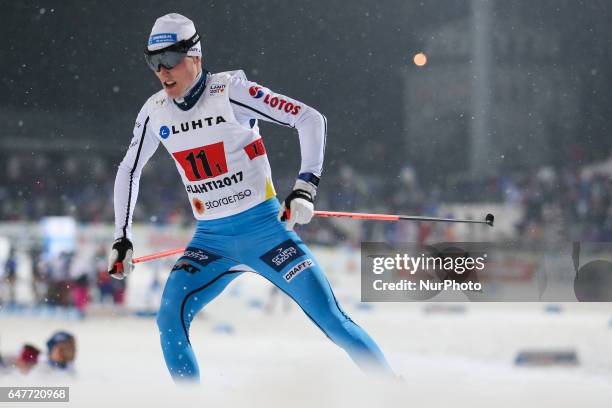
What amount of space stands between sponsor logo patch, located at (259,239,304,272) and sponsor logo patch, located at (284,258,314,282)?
0.03 meters

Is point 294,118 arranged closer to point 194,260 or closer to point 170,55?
point 170,55

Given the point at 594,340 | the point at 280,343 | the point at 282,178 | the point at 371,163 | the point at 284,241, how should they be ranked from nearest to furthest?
the point at 284,241
the point at 594,340
the point at 280,343
the point at 282,178
the point at 371,163

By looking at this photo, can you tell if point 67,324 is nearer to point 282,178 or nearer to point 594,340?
point 282,178

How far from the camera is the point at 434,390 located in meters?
3.04

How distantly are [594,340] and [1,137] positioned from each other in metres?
9.06

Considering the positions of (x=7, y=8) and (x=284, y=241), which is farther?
(x=7, y=8)

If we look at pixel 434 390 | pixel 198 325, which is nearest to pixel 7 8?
pixel 198 325

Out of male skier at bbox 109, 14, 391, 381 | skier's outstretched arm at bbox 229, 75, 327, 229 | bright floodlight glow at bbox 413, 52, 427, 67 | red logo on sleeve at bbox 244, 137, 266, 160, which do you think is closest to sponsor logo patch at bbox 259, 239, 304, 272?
male skier at bbox 109, 14, 391, 381

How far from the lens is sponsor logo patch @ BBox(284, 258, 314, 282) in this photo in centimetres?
290

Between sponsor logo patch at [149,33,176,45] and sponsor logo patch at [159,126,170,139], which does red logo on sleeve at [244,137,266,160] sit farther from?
sponsor logo patch at [149,33,176,45]

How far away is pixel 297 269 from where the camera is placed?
9.54ft

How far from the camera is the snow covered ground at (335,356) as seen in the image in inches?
118

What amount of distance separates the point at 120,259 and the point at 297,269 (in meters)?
0.72

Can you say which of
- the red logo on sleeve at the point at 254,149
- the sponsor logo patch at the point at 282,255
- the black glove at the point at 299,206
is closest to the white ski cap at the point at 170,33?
the red logo on sleeve at the point at 254,149
